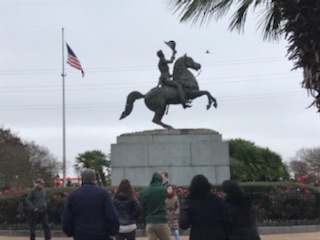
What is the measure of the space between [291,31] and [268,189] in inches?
459

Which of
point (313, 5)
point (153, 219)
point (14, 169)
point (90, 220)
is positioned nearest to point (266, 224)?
point (153, 219)

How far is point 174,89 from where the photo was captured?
69.5 ft

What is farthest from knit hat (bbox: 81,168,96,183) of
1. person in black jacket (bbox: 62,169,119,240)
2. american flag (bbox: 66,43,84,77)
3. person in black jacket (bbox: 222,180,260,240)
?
american flag (bbox: 66,43,84,77)

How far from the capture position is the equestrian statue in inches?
833

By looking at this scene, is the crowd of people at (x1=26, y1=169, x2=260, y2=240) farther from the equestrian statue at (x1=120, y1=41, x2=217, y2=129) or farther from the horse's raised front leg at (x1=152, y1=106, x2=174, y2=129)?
the horse's raised front leg at (x1=152, y1=106, x2=174, y2=129)

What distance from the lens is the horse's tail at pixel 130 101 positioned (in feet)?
72.2

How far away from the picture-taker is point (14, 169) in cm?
5412

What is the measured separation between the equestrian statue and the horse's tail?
15.4 inches

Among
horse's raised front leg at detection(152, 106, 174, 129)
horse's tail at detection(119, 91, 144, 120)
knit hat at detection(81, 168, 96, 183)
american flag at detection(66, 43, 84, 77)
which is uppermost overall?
american flag at detection(66, 43, 84, 77)

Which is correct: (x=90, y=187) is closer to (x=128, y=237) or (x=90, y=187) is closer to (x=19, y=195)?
(x=128, y=237)

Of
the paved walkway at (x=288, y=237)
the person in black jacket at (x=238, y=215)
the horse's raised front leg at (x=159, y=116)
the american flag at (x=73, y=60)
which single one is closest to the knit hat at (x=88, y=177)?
the person in black jacket at (x=238, y=215)

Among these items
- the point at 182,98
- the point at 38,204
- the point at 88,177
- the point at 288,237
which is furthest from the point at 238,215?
the point at 182,98

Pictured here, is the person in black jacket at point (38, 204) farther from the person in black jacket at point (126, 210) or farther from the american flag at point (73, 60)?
the american flag at point (73, 60)

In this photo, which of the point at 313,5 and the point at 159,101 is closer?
the point at 313,5
